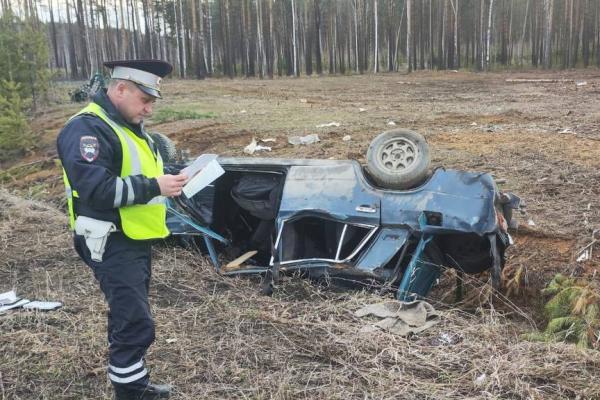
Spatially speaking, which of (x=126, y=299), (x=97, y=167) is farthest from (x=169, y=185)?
(x=126, y=299)

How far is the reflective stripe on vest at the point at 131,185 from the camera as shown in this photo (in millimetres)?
2617

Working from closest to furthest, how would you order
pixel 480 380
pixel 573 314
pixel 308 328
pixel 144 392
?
pixel 144 392 < pixel 480 380 < pixel 308 328 < pixel 573 314

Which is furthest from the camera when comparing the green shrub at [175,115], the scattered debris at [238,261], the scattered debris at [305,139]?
the green shrub at [175,115]

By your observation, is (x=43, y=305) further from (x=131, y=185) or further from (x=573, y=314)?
(x=573, y=314)

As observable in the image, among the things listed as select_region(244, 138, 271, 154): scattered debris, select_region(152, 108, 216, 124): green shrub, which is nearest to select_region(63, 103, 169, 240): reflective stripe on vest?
select_region(244, 138, 271, 154): scattered debris

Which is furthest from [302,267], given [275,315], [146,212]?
[146,212]

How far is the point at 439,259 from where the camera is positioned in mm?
4520

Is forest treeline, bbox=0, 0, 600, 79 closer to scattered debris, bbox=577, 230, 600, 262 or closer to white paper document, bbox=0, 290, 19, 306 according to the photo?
scattered debris, bbox=577, 230, 600, 262

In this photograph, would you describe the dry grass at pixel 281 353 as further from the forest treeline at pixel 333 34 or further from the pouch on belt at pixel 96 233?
the forest treeline at pixel 333 34

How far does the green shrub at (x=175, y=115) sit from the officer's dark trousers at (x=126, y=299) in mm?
13033

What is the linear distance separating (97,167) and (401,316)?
2241 millimetres

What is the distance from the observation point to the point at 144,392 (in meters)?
2.90

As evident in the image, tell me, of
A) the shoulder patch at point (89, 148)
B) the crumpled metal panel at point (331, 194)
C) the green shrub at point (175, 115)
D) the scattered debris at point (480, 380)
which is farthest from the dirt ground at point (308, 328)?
the green shrub at point (175, 115)

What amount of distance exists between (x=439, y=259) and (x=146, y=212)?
8.59ft
